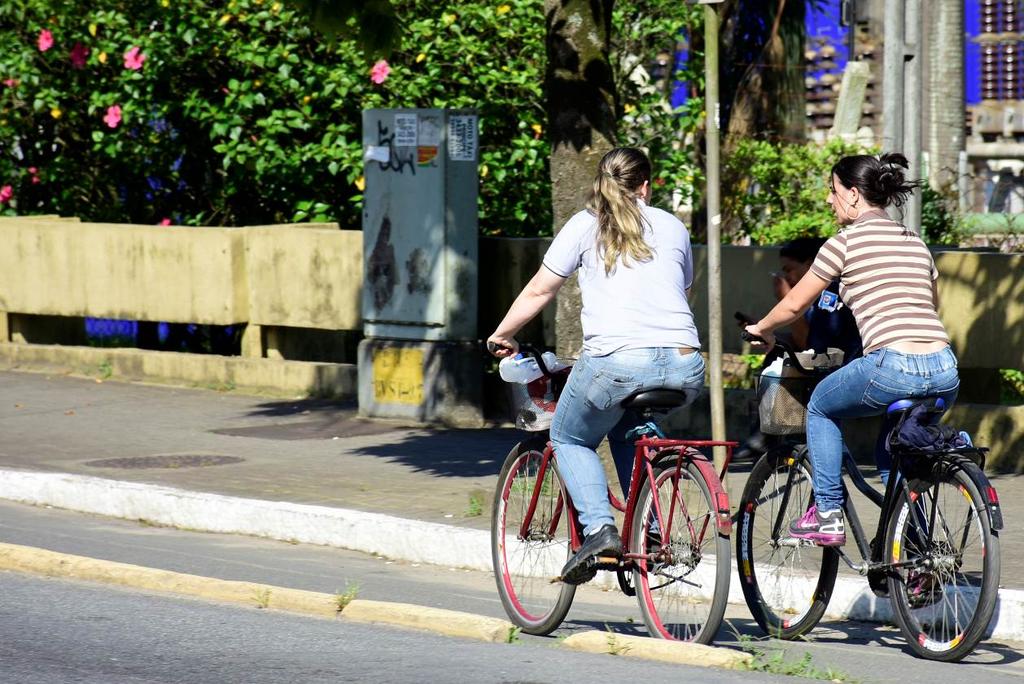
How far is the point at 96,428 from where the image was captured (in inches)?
471

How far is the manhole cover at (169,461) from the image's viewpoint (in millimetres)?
10406

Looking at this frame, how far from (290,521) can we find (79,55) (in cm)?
818

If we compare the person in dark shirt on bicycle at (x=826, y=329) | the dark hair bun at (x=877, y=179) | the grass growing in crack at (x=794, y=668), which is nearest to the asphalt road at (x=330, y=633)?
the grass growing in crack at (x=794, y=668)

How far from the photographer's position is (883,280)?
586 cm

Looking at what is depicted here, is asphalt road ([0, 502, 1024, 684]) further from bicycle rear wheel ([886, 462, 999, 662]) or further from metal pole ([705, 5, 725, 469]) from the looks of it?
metal pole ([705, 5, 725, 469])

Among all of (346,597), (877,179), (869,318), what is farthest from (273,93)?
(869,318)

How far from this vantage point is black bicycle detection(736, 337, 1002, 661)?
561cm

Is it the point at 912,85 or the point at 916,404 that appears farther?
the point at 912,85

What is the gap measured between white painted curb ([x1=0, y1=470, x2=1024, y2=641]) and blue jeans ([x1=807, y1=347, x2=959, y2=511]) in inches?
39.1

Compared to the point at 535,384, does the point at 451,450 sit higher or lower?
lower

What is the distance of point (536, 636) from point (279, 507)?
2752 mm

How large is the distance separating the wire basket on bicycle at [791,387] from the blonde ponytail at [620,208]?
2.47 ft

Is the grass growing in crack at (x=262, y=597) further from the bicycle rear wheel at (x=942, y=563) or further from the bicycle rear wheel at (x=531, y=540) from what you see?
the bicycle rear wheel at (x=942, y=563)

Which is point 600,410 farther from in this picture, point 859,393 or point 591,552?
point 859,393
